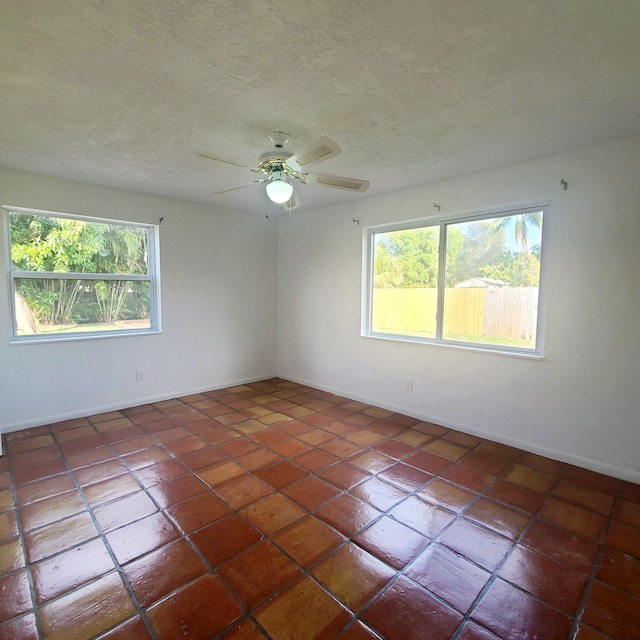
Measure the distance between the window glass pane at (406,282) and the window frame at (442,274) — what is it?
45 millimetres

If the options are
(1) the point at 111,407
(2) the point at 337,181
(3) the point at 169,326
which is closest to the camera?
(2) the point at 337,181

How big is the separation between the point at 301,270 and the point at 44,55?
349 cm

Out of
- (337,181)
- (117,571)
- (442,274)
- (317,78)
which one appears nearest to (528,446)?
(442,274)

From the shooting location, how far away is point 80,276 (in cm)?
366

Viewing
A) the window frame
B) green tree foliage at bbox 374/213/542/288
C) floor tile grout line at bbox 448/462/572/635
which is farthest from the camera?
green tree foliage at bbox 374/213/542/288

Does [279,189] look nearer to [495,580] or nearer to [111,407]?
[495,580]

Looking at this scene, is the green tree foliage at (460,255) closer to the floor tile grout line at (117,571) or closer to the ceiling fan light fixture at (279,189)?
the ceiling fan light fixture at (279,189)

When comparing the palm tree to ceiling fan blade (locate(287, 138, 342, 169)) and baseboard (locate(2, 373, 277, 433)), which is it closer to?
ceiling fan blade (locate(287, 138, 342, 169))

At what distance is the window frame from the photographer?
2936 mm

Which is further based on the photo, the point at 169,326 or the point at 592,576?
the point at 169,326

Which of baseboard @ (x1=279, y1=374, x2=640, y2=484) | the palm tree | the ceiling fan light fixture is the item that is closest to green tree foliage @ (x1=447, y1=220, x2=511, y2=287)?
the palm tree

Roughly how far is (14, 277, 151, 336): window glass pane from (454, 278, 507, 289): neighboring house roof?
3498 millimetres

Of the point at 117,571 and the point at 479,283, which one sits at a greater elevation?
the point at 479,283

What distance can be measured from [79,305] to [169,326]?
0.93 m
